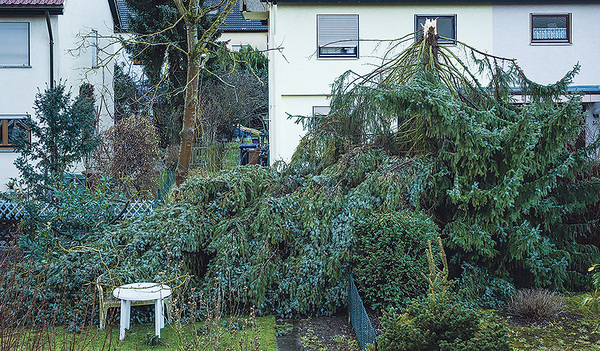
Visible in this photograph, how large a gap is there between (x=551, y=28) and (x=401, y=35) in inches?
183

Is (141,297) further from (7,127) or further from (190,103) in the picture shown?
(7,127)

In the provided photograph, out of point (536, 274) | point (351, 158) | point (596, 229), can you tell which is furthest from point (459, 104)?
point (596, 229)

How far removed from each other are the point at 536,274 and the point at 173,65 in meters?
15.2

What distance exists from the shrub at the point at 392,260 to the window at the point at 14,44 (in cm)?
1507

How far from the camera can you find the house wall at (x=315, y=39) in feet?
55.6

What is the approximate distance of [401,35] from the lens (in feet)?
56.0

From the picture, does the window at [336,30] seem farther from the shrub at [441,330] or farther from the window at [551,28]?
the shrub at [441,330]

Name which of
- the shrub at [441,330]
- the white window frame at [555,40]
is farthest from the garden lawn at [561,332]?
the white window frame at [555,40]

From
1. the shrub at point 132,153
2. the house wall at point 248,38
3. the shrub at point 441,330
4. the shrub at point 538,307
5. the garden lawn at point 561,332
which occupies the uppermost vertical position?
the house wall at point 248,38

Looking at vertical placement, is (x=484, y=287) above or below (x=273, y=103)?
below

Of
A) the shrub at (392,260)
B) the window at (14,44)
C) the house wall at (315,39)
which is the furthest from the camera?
the window at (14,44)

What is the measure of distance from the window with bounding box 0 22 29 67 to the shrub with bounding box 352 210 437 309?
49.4 feet

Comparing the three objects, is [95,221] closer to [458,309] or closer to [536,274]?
[458,309]

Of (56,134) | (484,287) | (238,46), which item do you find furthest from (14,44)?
(484,287)
